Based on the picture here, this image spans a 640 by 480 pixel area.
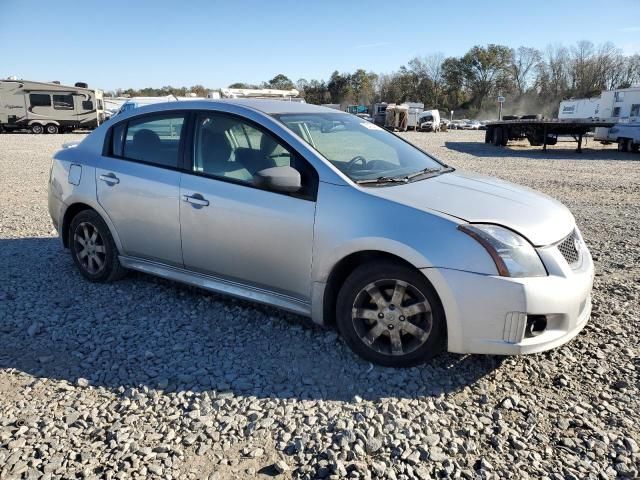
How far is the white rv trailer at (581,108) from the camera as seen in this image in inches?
1428

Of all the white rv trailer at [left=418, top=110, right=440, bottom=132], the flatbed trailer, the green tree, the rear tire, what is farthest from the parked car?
the green tree

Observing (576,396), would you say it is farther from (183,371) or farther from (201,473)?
(183,371)

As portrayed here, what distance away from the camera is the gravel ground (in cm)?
256

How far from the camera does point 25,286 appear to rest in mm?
4855

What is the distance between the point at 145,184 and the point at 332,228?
1.81m

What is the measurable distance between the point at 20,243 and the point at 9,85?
30.8 m

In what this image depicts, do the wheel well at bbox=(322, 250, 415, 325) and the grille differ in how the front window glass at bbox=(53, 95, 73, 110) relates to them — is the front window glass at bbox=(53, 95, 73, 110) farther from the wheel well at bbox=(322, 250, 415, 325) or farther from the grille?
the grille

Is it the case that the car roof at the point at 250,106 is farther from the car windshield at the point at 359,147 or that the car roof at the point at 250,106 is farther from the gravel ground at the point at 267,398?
the gravel ground at the point at 267,398

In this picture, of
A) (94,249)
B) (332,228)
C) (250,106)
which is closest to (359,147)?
(250,106)

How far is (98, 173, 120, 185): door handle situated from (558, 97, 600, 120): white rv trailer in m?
35.0

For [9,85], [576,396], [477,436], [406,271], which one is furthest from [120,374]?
[9,85]

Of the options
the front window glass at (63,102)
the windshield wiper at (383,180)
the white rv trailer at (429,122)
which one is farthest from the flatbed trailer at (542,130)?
the front window glass at (63,102)

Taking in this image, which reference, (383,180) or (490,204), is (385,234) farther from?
(490,204)

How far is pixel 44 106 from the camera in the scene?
1287 inches
